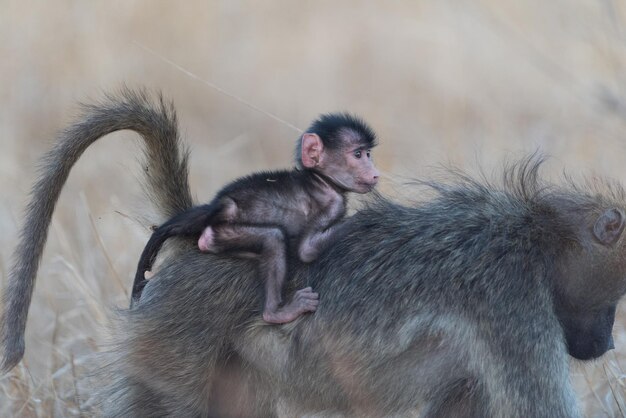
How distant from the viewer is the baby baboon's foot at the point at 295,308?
3.37 m

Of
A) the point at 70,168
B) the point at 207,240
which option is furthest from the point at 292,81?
the point at 207,240

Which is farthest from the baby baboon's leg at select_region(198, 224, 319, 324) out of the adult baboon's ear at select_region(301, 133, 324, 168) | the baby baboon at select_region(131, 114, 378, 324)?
the adult baboon's ear at select_region(301, 133, 324, 168)

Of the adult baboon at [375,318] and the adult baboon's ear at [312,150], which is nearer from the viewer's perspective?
the adult baboon at [375,318]

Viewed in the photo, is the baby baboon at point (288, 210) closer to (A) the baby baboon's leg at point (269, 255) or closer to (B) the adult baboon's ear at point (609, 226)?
(A) the baby baboon's leg at point (269, 255)

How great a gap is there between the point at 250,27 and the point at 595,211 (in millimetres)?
5860

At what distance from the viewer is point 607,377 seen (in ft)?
13.0

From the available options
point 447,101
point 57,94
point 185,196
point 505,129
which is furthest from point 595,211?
point 57,94

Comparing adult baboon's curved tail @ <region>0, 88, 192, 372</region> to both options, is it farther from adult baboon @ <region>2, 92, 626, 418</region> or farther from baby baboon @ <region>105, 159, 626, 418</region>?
baby baboon @ <region>105, 159, 626, 418</region>

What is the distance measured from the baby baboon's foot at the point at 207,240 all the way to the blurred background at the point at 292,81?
238cm

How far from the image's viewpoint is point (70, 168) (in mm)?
3604

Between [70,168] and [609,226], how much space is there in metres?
1.56

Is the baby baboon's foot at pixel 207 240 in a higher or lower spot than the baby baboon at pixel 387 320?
higher

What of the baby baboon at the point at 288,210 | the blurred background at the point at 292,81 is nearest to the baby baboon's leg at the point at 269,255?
the baby baboon at the point at 288,210

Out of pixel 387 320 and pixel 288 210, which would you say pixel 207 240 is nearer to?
pixel 288 210
